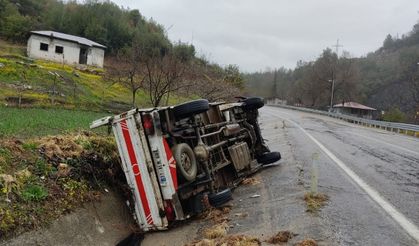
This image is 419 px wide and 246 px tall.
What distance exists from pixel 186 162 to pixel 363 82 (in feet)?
321

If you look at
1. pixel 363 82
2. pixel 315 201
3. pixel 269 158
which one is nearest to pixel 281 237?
pixel 315 201

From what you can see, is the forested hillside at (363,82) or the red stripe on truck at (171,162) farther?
the forested hillside at (363,82)

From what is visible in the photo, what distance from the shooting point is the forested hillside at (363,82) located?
83.4 m

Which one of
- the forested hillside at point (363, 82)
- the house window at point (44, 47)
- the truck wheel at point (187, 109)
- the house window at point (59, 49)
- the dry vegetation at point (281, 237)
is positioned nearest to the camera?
the dry vegetation at point (281, 237)

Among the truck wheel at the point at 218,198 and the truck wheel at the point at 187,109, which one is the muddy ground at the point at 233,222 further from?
the truck wheel at the point at 187,109

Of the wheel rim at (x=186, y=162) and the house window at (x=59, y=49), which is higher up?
the house window at (x=59, y=49)

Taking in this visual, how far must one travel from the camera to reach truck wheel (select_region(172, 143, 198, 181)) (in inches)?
288

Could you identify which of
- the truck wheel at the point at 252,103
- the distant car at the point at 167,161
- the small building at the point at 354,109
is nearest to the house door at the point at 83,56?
the truck wheel at the point at 252,103

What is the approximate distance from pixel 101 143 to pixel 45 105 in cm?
1304

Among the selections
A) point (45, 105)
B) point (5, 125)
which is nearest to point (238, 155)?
point (5, 125)

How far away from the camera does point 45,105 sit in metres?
21.2

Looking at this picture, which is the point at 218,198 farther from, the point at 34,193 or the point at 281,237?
the point at 34,193

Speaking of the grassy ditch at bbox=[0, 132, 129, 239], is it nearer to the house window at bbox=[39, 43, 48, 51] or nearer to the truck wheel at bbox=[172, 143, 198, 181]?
the truck wheel at bbox=[172, 143, 198, 181]

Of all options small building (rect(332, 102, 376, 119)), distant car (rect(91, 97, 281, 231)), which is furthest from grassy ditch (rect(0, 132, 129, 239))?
small building (rect(332, 102, 376, 119))
